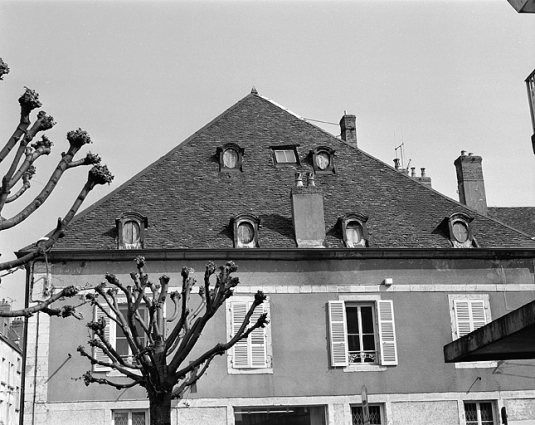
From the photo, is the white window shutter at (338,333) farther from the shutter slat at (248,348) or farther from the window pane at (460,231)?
the window pane at (460,231)

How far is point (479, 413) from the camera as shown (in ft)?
65.9

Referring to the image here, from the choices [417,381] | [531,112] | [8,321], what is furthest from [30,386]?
[8,321]

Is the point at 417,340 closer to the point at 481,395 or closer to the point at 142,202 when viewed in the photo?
the point at 481,395

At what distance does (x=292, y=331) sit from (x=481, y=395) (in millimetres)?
4587

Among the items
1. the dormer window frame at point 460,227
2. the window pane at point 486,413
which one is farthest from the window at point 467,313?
the window pane at point 486,413

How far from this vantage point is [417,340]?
2031cm

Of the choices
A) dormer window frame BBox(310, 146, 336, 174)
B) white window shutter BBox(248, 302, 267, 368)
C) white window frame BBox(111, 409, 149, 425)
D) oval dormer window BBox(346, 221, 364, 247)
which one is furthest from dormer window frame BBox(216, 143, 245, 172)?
white window frame BBox(111, 409, 149, 425)

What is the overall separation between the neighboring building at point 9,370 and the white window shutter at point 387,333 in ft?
83.8

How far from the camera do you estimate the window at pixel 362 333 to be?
19859 millimetres

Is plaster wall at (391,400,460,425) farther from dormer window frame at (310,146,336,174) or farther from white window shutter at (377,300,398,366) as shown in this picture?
dormer window frame at (310,146,336,174)

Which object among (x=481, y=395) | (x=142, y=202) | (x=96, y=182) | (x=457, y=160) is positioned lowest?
(x=481, y=395)

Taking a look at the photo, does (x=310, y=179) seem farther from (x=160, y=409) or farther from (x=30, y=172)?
(x=30, y=172)

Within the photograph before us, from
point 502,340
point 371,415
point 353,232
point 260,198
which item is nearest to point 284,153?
point 260,198

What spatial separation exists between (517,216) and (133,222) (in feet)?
42.1
